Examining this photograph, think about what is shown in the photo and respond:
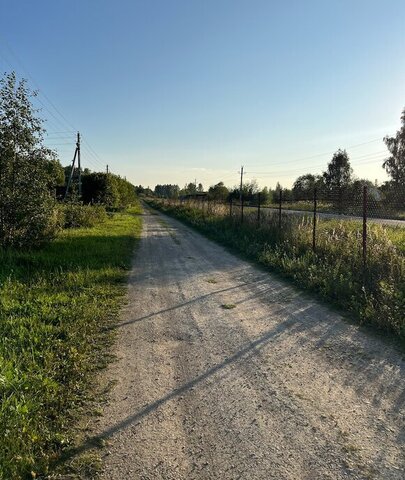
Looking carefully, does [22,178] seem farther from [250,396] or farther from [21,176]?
[250,396]

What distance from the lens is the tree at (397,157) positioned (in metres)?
46.3

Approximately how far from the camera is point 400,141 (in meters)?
46.6

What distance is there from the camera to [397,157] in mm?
46938

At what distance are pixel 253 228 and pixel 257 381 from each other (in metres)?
12.7

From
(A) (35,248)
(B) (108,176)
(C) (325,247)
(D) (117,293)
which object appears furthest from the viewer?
(B) (108,176)

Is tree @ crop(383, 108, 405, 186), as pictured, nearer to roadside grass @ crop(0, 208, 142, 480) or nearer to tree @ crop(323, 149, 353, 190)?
tree @ crop(323, 149, 353, 190)

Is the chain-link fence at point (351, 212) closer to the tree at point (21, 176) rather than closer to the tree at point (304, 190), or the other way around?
the tree at point (304, 190)

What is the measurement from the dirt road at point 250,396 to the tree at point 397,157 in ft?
152

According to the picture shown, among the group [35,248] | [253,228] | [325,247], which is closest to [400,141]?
[253,228]

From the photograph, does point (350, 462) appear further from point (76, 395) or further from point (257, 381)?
point (76, 395)

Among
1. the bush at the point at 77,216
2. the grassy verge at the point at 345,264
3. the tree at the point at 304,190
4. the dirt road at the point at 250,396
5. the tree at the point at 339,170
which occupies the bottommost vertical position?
the dirt road at the point at 250,396

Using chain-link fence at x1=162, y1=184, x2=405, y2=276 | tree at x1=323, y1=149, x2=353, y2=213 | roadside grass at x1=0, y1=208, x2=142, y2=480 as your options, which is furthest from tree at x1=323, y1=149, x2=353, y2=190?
roadside grass at x1=0, y1=208, x2=142, y2=480

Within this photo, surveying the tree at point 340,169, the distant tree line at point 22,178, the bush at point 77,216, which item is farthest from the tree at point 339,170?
the distant tree line at point 22,178

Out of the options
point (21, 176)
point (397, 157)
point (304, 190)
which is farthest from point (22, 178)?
point (397, 157)
